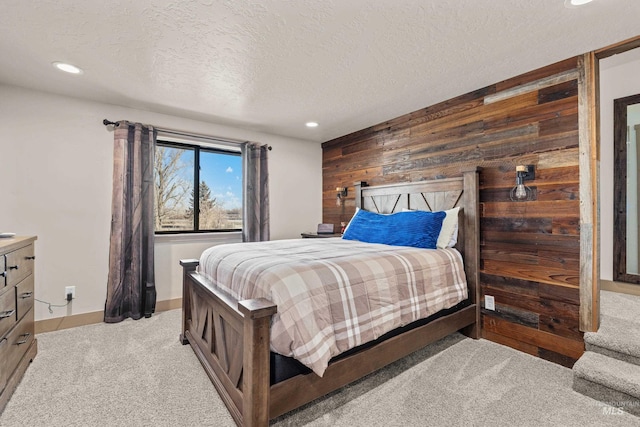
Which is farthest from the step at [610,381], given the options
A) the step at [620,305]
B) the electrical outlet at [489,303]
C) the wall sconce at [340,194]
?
the wall sconce at [340,194]

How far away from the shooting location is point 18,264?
1975 millimetres

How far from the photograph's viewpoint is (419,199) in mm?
3244

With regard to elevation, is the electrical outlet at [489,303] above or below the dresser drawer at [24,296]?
below

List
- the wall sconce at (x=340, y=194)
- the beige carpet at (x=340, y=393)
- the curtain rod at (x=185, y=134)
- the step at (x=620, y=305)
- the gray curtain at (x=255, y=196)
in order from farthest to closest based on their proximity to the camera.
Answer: the wall sconce at (x=340, y=194), the gray curtain at (x=255, y=196), the curtain rod at (x=185, y=134), the step at (x=620, y=305), the beige carpet at (x=340, y=393)

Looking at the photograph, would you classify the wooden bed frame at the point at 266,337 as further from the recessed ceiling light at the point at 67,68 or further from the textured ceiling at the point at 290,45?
the recessed ceiling light at the point at 67,68

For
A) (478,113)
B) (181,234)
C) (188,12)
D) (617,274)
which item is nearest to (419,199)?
(478,113)

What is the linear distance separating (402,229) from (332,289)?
139cm

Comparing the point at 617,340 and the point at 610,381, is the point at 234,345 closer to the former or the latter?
the point at 610,381

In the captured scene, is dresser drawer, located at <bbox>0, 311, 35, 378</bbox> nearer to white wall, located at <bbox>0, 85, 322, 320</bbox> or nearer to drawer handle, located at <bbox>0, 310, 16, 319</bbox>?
drawer handle, located at <bbox>0, 310, 16, 319</bbox>

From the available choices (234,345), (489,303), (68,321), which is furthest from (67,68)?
(489,303)

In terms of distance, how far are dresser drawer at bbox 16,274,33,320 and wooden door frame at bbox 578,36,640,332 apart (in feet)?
12.9

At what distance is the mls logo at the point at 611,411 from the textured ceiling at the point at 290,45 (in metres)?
2.30

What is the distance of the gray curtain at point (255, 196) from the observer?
12.7 feet

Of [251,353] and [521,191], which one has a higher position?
[521,191]
